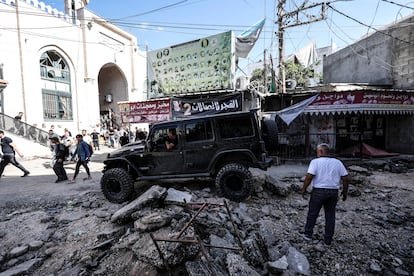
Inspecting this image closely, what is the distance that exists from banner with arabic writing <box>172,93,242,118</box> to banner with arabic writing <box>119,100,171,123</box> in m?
0.47

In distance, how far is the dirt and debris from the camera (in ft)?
8.45

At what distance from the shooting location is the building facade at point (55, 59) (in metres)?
13.0

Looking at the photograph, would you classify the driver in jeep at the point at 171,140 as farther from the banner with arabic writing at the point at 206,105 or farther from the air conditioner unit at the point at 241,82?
the air conditioner unit at the point at 241,82

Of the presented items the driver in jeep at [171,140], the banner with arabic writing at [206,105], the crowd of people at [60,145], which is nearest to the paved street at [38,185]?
the crowd of people at [60,145]

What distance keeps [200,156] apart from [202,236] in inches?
87.3

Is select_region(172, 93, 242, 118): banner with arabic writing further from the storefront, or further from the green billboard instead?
the storefront

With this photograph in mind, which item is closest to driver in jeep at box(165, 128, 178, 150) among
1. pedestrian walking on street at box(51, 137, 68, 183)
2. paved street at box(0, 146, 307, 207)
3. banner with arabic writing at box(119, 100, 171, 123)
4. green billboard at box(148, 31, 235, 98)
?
paved street at box(0, 146, 307, 207)

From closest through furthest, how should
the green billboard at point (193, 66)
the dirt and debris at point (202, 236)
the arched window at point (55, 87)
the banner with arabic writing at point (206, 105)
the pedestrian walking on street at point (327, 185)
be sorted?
the dirt and debris at point (202, 236), the pedestrian walking on street at point (327, 185), the green billboard at point (193, 66), the banner with arabic writing at point (206, 105), the arched window at point (55, 87)

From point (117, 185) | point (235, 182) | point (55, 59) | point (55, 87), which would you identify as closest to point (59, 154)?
point (117, 185)

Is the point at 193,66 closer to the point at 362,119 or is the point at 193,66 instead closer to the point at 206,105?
the point at 206,105

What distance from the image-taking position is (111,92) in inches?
896

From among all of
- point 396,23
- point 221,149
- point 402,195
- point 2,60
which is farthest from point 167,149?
point 2,60

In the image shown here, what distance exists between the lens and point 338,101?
8.38 metres

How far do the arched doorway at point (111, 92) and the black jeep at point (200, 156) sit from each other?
58.2 feet
